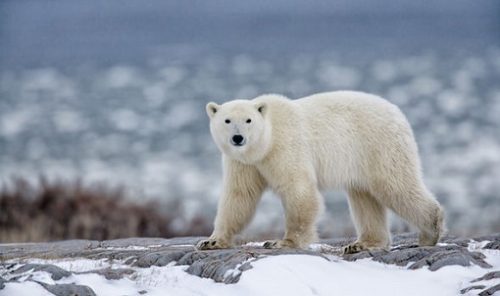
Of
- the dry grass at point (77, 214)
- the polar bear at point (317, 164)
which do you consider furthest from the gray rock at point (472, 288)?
the dry grass at point (77, 214)

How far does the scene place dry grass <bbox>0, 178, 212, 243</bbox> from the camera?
1739 centimetres

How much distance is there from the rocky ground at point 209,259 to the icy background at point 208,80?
220 inches

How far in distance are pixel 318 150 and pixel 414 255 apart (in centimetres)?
155

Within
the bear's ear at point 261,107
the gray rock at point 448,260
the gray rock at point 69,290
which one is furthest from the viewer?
the bear's ear at point 261,107

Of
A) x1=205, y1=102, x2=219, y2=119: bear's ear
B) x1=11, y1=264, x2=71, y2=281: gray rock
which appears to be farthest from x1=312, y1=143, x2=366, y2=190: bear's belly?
x1=11, y1=264, x2=71, y2=281: gray rock

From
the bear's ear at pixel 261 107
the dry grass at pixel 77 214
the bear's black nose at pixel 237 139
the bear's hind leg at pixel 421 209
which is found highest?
the bear's ear at pixel 261 107

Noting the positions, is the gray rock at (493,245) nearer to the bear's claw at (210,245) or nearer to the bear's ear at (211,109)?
the bear's claw at (210,245)

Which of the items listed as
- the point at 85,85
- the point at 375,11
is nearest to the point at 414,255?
the point at 85,85

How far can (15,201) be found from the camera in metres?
18.5

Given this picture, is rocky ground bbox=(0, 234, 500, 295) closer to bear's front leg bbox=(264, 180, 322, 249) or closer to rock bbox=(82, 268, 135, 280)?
rock bbox=(82, 268, 135, 280)

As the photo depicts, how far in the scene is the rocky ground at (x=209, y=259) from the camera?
749 cm

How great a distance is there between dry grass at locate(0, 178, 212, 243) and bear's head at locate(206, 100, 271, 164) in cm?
791

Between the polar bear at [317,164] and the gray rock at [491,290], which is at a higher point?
the polar bear at [317,164]

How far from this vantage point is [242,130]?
9086 millimetres
